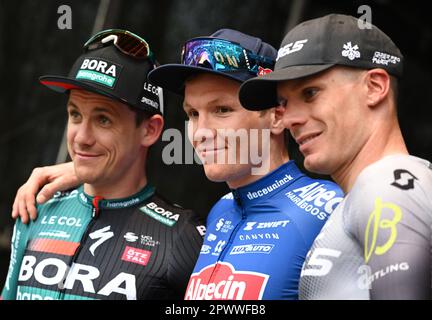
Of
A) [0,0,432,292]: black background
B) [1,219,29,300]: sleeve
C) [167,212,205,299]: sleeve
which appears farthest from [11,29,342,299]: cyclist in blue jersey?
[0,0,432,292]: black background

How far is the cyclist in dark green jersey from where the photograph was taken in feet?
10.5

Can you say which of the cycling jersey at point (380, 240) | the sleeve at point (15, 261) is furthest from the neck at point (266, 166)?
the sleeve at point (15, 261)

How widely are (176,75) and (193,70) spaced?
5.2 inches

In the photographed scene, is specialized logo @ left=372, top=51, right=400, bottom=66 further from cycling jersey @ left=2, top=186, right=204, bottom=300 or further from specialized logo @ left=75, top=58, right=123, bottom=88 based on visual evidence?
specialized logo @ left=75, top=58, right=123, bottom=88

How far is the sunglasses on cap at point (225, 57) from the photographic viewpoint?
3.01 metres

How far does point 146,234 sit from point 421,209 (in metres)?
1.52

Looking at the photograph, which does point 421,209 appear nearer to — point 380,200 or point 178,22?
point 380,200

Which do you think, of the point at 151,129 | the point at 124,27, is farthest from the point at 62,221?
the point at 124,27

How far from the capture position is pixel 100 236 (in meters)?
3.38

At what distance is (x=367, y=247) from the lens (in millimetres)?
2078

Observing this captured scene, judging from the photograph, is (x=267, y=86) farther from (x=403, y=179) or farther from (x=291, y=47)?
(x=403, y=179)

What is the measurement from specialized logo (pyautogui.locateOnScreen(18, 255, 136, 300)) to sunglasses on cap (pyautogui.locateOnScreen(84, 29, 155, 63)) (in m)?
0.96

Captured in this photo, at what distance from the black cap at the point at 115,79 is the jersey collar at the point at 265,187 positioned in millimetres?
713

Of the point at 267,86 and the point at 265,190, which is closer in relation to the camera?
the point at 267,86
